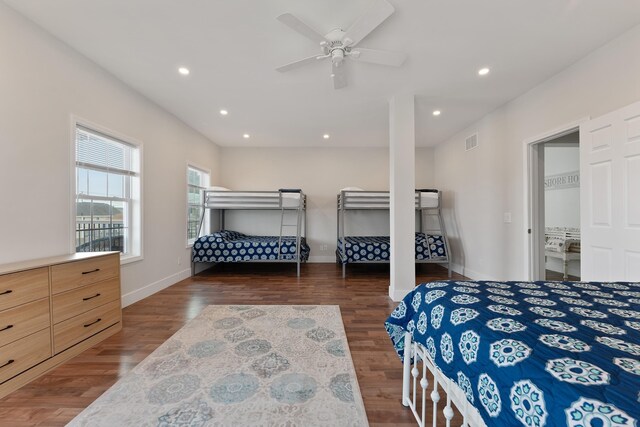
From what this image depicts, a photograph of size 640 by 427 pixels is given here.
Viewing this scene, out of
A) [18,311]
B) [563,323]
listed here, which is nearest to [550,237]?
[563,323]

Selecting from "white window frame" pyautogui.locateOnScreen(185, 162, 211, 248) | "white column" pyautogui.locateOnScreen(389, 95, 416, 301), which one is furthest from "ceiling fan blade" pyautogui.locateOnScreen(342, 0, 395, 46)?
"white window frame" pyautogui.locateOnScreen(185, 162, 211, 248)

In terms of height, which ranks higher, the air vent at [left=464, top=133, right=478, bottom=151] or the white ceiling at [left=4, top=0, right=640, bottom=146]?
the white ceiling at [left=4, top=0, right=640, bottom=146]

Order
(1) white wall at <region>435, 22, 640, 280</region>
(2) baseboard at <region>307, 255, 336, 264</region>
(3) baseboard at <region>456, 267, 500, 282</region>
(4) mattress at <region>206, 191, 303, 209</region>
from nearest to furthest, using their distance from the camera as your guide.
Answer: (1) white wall at <region>435, 22, 640, 280</region>
(3) baseboard at <region>456, 267, 500, 282</region>
(4) mattress at <region>206, 191, 303, 209</region>
(2) baseboard at <region>307, 255, 336, 264</region>

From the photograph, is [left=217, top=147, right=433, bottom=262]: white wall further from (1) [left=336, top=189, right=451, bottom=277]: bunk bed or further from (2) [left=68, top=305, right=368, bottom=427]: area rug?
(2) [left=68, top=305, right=368, bottom=427]: area rug

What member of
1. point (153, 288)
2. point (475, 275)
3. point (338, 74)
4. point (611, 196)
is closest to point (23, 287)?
point (153, 288)

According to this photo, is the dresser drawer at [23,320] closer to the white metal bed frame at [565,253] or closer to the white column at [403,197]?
the white column at [403,197]

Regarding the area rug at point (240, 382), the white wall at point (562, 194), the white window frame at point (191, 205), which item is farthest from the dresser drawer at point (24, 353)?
the white wall at point (562, 194)

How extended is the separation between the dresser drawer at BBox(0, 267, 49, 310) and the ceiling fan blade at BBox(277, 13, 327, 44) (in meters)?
2.38

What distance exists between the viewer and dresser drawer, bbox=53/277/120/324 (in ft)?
6.13

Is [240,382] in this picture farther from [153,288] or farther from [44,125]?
[44,125]

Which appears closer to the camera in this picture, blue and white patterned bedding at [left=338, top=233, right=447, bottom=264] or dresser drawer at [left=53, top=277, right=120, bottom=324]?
dresser drawer at [left=53, top=277, right=120, bottom=324]

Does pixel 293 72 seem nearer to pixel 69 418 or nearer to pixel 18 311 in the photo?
pixel 18 311

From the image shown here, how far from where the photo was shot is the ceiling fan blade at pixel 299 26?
67.7 inches

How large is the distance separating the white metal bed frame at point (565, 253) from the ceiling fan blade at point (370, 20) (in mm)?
3824
